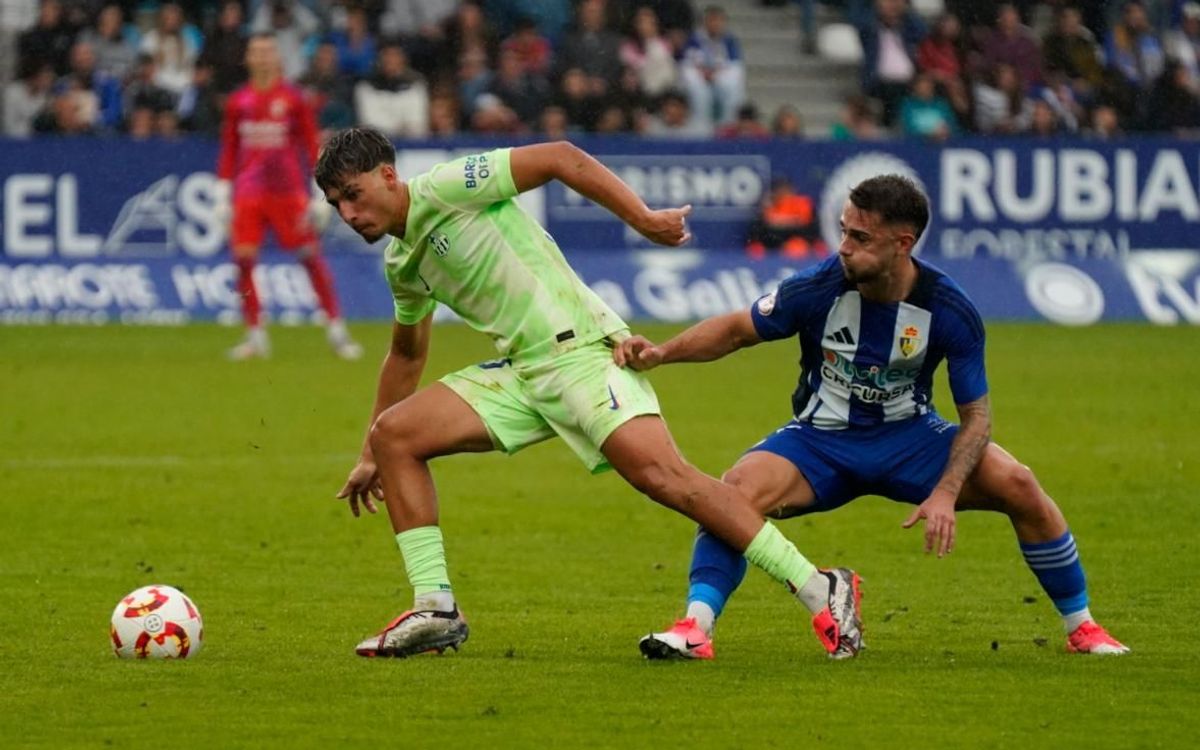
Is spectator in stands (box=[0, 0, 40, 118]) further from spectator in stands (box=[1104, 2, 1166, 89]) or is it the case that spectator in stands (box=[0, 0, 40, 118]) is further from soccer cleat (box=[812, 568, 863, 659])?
soccer cleat (box=[812, 568, 863, 659])

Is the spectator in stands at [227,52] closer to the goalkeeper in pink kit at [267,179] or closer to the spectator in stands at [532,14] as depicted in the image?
the spectator in stands at [532,14]

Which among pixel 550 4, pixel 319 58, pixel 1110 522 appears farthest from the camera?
pixel 550 4

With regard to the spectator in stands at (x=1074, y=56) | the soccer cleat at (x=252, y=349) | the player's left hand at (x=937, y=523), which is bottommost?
the soccer cleat at (x=252, y=349)

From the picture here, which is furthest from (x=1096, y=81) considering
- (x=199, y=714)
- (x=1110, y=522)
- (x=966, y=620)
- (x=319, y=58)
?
(x=199, y=714)

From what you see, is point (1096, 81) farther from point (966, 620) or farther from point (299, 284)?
point (966, 620)

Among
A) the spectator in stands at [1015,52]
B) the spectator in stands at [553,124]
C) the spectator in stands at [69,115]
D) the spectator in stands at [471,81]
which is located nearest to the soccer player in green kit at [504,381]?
the spectator in stands at [553,124]

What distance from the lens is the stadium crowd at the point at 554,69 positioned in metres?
25.9

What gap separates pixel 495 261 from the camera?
301 inches

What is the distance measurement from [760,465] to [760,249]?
54.3 feet

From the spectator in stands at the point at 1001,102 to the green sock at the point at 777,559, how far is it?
20.5 m

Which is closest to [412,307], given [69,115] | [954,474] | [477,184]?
[477,184]

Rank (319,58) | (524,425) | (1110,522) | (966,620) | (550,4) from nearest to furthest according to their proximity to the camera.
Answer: (524,425)
(966,620)
(1110,522)
(319,58)
(550,4)

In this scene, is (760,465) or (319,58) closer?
(760,465)

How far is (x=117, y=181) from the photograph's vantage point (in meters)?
23.9
